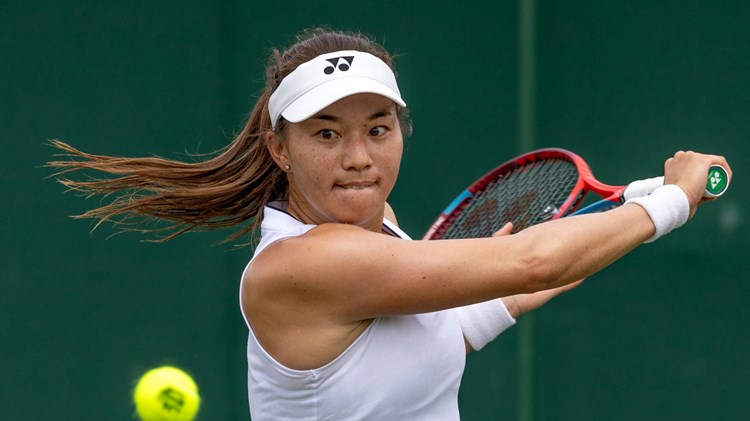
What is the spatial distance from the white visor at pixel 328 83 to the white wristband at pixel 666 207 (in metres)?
0.45

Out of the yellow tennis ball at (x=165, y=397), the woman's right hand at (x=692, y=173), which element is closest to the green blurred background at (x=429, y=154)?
the yellow tennis ball at (x=165, y=397)

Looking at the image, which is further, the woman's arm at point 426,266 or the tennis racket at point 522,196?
the tennis racket at point 522,196

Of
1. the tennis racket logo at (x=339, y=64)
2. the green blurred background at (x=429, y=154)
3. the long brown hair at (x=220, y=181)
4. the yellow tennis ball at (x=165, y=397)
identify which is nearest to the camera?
the tennis racket logo at (x=339, y=64)

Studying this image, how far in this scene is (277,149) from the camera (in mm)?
2010

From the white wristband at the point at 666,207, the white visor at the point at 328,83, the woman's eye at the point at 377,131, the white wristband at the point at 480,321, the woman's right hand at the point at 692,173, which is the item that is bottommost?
the white wristband at the point at 480,321

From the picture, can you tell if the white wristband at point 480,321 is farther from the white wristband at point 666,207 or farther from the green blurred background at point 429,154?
the green blurred background at point 429,154

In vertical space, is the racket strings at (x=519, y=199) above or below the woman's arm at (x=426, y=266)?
above

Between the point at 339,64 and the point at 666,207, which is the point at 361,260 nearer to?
the point at 339,64

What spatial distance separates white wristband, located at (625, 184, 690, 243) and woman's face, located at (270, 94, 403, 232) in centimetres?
43

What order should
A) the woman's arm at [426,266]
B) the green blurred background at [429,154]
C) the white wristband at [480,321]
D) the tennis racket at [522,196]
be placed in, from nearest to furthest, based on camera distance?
the woman's arm at [426,266], the white wristband at [480,321], the tennis racket at [522,196], the green blurred background at [429,154]

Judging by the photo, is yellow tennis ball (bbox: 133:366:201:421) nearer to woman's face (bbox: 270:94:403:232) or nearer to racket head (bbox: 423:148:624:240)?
racket head (bbox: 423:148:624:240)

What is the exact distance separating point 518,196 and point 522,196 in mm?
12

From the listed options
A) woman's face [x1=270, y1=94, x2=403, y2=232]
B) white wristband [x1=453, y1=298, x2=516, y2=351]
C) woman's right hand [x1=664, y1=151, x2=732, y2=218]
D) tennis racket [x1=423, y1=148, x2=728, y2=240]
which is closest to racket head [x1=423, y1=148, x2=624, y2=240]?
tennis racket [x1=423, y1=148, x2=728, y2=240]

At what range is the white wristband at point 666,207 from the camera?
1.87 metres
